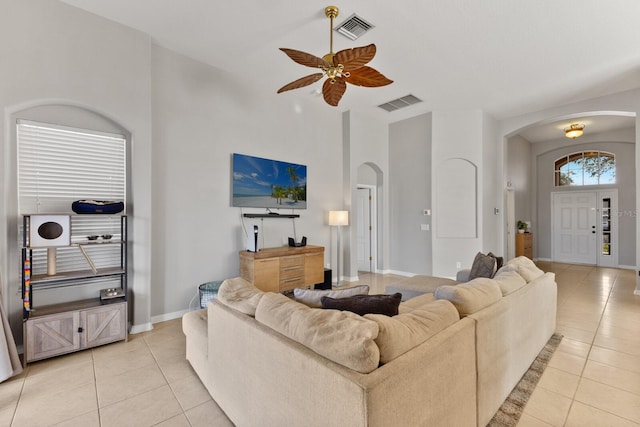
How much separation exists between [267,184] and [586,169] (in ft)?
28.3

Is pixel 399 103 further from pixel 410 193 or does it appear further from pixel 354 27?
pixel 354 27

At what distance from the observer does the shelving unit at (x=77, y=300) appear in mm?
2514

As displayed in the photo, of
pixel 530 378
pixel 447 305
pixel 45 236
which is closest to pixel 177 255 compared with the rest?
pixel 45 236

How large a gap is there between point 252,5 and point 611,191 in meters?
9.31

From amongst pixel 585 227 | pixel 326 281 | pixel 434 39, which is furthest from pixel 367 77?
pixel 585 227

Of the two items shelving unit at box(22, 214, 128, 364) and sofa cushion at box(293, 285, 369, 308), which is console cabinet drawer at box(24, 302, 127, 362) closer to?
shelving unit at box(22, 214, 128, 364)

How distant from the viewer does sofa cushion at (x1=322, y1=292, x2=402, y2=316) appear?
164 centimetres

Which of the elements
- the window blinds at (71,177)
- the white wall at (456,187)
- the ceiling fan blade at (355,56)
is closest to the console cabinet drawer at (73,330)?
the window blinds at (71,177)

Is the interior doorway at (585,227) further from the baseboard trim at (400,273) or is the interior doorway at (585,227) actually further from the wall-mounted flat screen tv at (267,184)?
the wall-mounted flat screen tv at (267,184)

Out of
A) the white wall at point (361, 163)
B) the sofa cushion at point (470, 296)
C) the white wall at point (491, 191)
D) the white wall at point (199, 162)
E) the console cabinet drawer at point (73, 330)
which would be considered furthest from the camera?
the white wall at point (361, 163)

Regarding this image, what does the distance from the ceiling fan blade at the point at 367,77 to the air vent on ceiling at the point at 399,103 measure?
8.17ft

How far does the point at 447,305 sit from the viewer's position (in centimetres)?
167

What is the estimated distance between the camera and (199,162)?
3.94 m

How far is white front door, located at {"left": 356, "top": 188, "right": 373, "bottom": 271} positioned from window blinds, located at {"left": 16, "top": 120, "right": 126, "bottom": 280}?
4.83 meters
